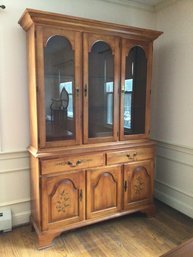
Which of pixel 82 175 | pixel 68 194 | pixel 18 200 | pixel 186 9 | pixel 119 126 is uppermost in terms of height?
pixel 186 9

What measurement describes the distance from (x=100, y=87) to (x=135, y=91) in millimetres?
423

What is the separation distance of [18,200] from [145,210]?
137cm

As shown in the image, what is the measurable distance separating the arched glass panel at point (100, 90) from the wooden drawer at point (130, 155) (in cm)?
22

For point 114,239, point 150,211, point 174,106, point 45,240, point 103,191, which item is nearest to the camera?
point 45,240

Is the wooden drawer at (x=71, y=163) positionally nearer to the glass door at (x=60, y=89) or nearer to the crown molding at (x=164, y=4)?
the glass door at (x=60, y=89)

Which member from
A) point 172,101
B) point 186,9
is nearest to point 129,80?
point 172,101

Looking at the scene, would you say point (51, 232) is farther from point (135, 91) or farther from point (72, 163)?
point (135, 91)

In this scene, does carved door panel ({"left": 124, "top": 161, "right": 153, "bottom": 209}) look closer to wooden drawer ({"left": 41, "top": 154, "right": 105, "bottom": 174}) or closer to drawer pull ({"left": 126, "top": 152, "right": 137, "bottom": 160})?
drawer pull ({"left": 126, "top": 152, "right": 137, "bottom": 160})

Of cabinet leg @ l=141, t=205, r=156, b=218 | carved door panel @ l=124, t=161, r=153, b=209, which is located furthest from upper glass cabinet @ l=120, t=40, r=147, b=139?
cabinet leg @ l=141, t=205, r=156, b=218

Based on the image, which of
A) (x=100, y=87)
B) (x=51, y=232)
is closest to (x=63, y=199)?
(x=51, y=232)

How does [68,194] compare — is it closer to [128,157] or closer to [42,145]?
[42,145]

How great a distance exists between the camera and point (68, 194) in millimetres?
2098

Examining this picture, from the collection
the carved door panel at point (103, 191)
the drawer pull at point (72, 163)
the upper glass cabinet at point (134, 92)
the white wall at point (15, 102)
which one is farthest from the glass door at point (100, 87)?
the white wall at point (15, 102)

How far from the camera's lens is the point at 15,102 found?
2.23 meters
